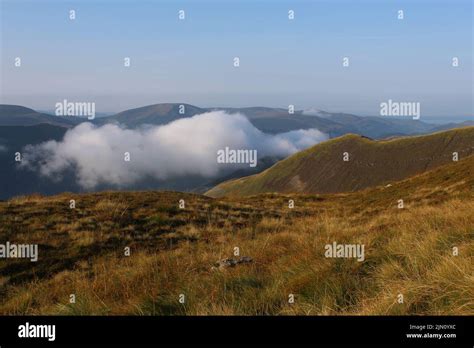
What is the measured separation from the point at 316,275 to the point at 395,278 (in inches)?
43.4

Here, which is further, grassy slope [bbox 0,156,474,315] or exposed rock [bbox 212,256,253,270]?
exposed rock [bbox 212,256,253,270]

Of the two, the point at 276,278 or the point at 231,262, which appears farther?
the point at 231,262

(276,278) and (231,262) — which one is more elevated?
(276,278)

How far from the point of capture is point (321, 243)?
8.38 metres

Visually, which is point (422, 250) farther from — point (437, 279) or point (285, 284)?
point (285, 284)

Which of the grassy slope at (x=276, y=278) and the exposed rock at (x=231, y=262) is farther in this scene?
the exposed rock at (x=231, y=262)

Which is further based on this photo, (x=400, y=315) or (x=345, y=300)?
(x=345, y=300)

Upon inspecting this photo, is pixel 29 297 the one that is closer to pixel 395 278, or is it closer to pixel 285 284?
pixel 285 284

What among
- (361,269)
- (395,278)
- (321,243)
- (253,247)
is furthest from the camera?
(253,247)

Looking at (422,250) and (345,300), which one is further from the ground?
(422,250)
